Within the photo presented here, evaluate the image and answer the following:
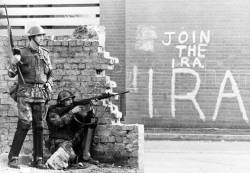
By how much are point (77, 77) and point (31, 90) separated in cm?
121

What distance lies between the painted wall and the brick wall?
274mm

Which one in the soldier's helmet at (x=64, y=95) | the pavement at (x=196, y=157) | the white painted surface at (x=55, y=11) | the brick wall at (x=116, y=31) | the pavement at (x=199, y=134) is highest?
the white painted surface at (x=55, y=11)

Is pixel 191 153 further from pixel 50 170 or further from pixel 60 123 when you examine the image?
pixel 50 170

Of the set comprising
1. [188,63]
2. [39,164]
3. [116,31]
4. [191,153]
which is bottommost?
[191,153]

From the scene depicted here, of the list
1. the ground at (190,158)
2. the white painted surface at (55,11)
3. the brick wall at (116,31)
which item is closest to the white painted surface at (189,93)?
the ground at (190,158)

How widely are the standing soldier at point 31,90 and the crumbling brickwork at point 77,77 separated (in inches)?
35.1

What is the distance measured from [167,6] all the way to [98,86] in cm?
528

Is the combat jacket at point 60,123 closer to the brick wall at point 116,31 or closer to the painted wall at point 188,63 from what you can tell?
the painted wall at point 188,63

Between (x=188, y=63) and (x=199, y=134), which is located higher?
(x=188, y=63)

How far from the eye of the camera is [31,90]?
26.0 ft

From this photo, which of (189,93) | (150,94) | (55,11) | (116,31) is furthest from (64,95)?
(55,11)

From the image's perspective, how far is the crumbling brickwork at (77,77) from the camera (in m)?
8.91

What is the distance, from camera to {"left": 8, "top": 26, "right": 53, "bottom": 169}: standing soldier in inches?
308

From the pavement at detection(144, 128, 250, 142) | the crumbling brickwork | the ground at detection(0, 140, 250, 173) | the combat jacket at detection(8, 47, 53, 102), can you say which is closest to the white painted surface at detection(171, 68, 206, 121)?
the pavement at detection(144, 128, 250, 142)
